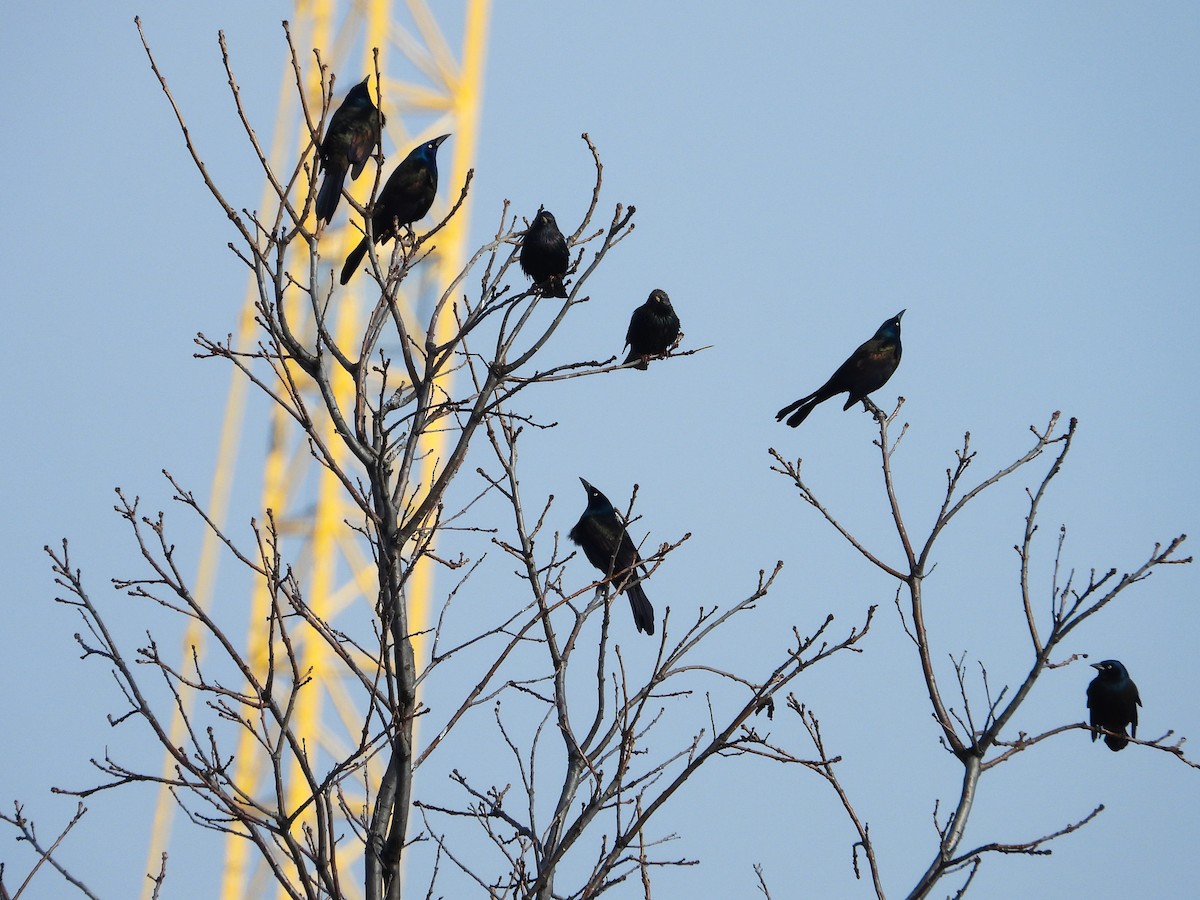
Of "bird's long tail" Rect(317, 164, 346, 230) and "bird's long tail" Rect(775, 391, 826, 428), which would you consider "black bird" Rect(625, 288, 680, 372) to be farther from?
"bird's long tail" Rect(317, 164, 346, 230)

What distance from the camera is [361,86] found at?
5918 mm

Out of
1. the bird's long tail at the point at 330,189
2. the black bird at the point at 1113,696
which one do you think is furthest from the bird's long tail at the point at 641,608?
the black bird at the point at 1113,696

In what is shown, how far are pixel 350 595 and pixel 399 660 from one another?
30.1ft

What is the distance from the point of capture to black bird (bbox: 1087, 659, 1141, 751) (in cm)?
693

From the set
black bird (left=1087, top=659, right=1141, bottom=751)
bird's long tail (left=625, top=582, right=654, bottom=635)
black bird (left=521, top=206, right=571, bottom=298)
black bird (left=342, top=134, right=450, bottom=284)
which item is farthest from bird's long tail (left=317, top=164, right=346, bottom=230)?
black bird (left=1087, top=659, right=1141, bottom=751)

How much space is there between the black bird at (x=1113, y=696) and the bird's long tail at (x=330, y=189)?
4.22 meters

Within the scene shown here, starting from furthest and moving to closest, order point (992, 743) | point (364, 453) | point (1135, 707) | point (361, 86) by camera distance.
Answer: point (1135, 707)
point (361, 86)
point (992, 743)
point (364, 453)

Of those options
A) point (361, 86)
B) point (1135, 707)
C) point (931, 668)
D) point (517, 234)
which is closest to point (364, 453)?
point (517, 234)

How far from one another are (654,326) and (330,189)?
224 cm

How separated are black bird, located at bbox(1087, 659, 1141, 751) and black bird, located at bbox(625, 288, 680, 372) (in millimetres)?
2593

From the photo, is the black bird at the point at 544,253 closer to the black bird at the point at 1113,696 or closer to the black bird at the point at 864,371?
the black bird at the point at 864,371

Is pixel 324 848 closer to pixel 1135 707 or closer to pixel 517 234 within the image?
pixel 517 234

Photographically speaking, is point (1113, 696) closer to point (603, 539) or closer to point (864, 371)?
point (864, 371)

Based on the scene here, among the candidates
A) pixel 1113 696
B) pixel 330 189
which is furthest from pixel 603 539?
pixel 1113 696
